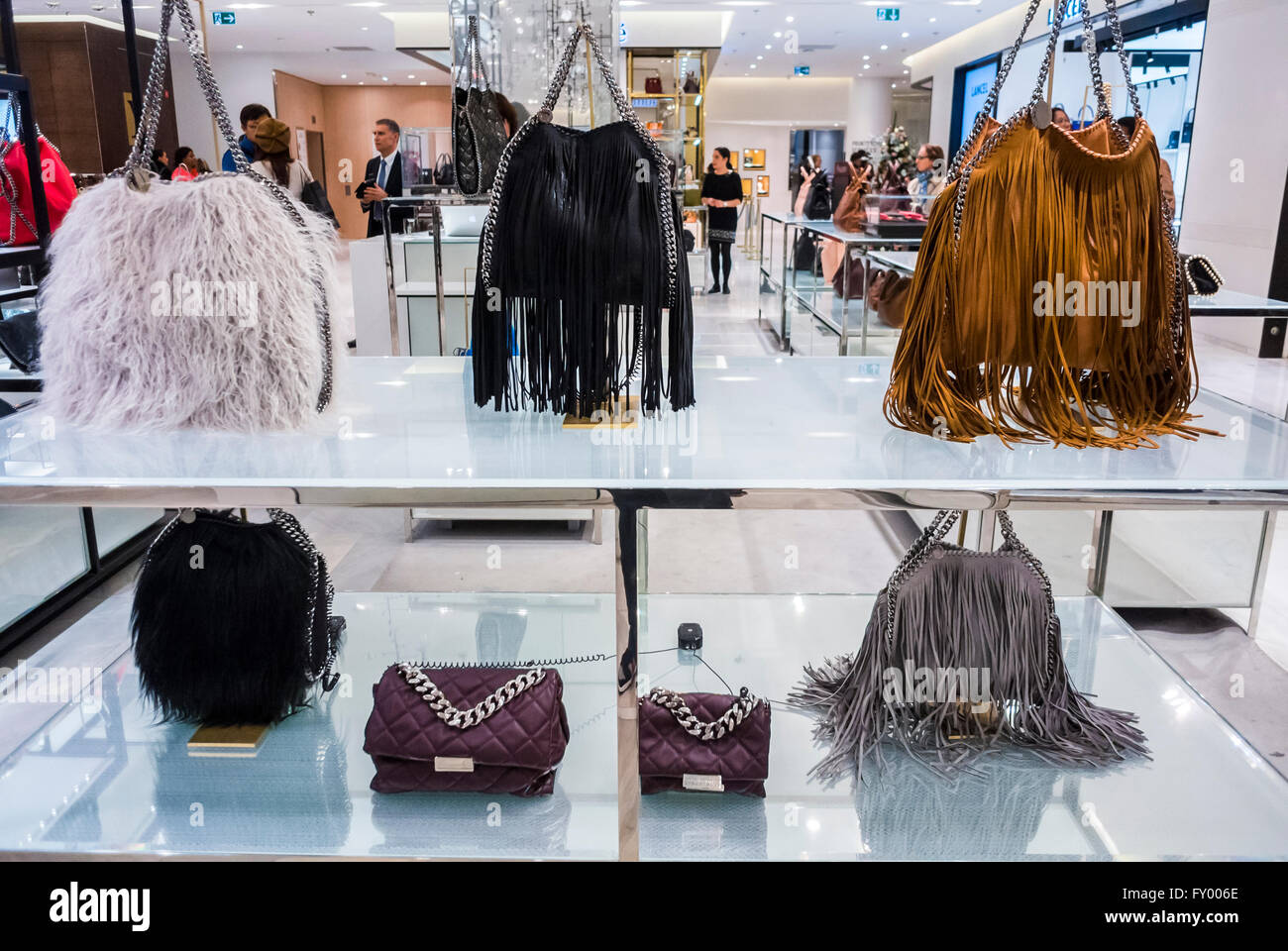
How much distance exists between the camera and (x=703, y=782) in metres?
1.62

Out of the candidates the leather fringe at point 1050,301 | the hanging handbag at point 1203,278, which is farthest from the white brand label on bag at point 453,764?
the hanging handbag at point 1203,278

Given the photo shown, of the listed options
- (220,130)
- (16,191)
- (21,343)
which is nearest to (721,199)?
(16,191)

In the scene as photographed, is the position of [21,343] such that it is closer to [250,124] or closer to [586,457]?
[586,457]

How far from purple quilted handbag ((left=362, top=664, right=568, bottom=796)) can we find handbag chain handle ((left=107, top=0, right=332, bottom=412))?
57 centimetres

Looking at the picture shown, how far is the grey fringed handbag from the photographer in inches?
63.9

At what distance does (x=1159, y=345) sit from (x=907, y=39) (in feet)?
46.3

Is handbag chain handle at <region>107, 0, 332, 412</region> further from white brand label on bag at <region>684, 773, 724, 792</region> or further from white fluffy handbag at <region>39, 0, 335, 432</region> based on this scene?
white brand label on bag at <region>684, 773, 724, 792</region>

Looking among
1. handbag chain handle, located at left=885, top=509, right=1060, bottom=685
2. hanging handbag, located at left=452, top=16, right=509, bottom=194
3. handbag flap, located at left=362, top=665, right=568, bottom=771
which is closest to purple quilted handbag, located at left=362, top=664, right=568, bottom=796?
handbag flap, located at left=362, top=665, right=568, bottom=771

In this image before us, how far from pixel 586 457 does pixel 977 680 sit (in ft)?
2.93

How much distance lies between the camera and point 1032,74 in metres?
10.3

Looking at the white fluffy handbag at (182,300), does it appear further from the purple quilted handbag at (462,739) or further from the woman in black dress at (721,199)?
the woman in black dress at (721,199)

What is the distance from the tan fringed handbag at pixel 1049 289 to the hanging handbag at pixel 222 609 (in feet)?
3.82

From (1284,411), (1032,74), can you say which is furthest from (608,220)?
(1032,74)
